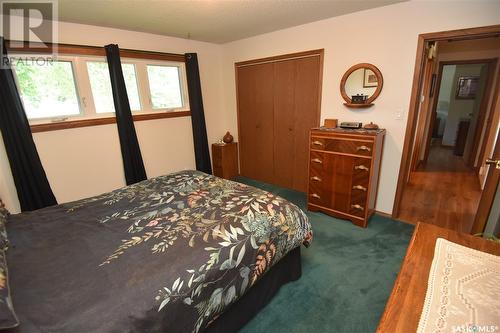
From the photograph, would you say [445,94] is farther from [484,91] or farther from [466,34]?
[466,34]

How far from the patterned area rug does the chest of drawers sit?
152cm

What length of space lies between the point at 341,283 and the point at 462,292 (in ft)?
3.91

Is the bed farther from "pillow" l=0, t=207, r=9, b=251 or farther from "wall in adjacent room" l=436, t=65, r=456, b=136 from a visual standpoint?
"wall in adjacent room" l=436, t=65, r=456, b=136

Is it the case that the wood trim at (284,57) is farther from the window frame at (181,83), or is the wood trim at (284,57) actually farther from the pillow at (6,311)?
the pillow at (6,311)

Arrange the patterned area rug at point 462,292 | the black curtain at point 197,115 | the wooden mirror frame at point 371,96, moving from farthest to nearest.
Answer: the black curtain at point 197,115
the wooden mirror frame at point 371,96
the patterned area rug at point 462,292

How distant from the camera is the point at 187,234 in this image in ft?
4.69

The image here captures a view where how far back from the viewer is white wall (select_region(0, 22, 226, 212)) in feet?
8.50

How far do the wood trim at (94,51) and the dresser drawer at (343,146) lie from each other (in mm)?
2301

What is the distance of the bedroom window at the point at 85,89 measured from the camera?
2514mm

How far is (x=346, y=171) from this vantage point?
2623 millimetres

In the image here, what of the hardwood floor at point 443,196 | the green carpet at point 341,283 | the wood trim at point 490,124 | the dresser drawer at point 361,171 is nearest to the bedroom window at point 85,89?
the dresser drawer at point 361,171

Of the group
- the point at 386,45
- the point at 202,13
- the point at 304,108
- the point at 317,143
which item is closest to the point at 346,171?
the point at 317,143

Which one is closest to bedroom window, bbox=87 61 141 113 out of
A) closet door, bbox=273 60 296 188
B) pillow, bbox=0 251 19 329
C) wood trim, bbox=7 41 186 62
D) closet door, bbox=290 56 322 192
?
wood trim, bbox=7 41 186 62

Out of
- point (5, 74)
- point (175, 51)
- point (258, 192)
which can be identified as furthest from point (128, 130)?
point (258, 192)
